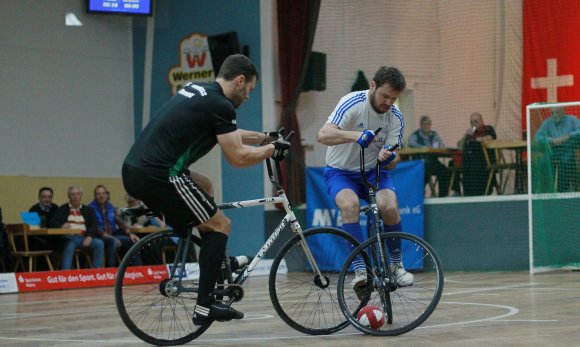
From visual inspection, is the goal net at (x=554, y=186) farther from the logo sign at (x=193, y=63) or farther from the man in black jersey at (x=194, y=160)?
the man in black jersey at (x=194, y=160)

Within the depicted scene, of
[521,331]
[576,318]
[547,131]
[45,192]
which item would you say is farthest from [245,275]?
[45,192]

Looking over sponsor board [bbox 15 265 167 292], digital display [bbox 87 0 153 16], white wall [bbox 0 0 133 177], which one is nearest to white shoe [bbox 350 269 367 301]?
sponsor board [bbox 15 265 167 292]

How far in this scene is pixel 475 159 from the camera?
16062 millimetres

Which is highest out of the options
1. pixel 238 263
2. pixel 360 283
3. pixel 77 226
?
pixel 238 263

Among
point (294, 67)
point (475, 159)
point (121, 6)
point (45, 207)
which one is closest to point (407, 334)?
point (475, 159)

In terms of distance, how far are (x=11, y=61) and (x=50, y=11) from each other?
4.52 ft

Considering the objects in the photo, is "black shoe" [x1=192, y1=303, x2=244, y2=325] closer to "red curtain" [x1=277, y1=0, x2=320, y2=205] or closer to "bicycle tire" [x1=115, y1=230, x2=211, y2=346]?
"bicycle tire" [x1=115, y1=230, x2=211, y2=346]

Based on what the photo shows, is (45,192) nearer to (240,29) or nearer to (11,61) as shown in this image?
(11,61)

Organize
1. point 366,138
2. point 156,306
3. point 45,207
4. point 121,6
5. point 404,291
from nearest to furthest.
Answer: point 156,306 < point 366,138 < point 404,291 < point 45,207 < point 121,6

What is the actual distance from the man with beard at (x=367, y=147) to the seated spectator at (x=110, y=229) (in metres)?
8.94

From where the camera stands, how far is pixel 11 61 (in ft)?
59.6

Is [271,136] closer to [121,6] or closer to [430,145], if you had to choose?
[430,145]

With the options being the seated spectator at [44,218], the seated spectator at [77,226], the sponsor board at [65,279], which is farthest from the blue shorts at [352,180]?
the seated spectator at [44,218]

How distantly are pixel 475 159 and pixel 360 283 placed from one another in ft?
31.5
